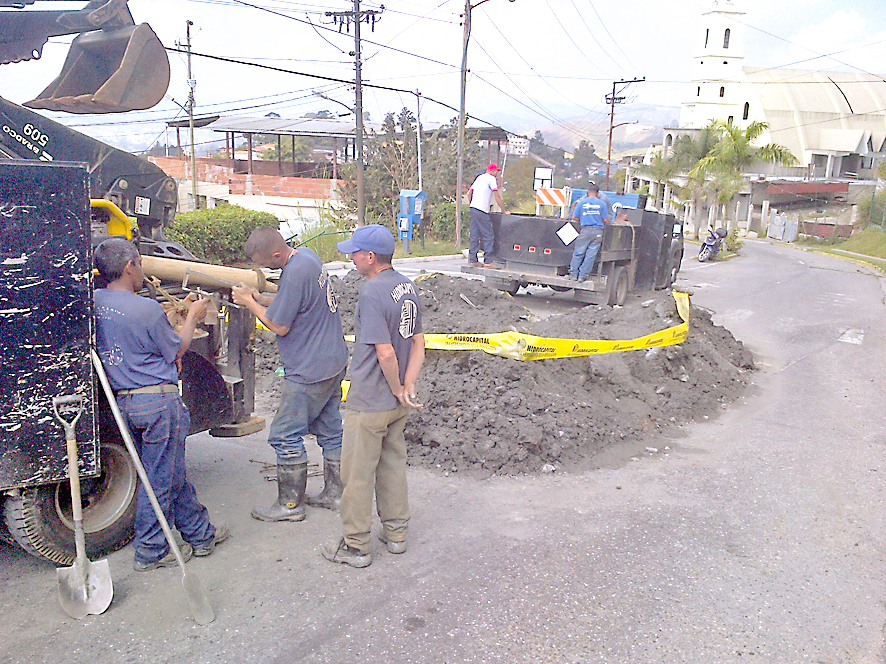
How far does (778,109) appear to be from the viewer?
65000mm

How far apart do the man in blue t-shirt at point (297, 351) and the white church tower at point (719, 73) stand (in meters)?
64.5

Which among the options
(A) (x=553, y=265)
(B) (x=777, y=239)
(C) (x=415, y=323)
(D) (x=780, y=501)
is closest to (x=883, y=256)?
(B) (x=777, y=239)

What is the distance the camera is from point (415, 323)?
440 cm

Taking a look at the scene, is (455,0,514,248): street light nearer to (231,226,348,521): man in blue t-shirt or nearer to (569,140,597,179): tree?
(231,226,348,521): man in blue t-shirt

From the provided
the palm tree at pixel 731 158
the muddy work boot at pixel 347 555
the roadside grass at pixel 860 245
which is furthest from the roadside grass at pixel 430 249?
the muddy work boot at pixel 347 555

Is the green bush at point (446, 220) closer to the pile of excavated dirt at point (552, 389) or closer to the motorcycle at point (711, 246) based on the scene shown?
the motorcycle at point (711, 246)

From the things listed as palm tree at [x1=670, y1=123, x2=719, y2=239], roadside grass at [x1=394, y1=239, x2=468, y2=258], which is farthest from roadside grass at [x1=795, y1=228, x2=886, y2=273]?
roadside grass at [x1=394, y1=239, x2=468, y2=258]


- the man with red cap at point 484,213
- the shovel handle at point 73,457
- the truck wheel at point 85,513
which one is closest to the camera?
the shovel handle at point 73,457

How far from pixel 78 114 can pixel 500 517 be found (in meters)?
4.25

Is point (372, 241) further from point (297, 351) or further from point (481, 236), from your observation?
point (481, 236)

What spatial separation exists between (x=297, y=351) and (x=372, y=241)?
88cm

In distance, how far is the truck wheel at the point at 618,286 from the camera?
13.3 metres

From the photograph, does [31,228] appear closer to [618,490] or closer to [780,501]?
[618,490]

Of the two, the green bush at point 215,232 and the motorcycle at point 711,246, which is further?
the motorcycle at point 711,246
